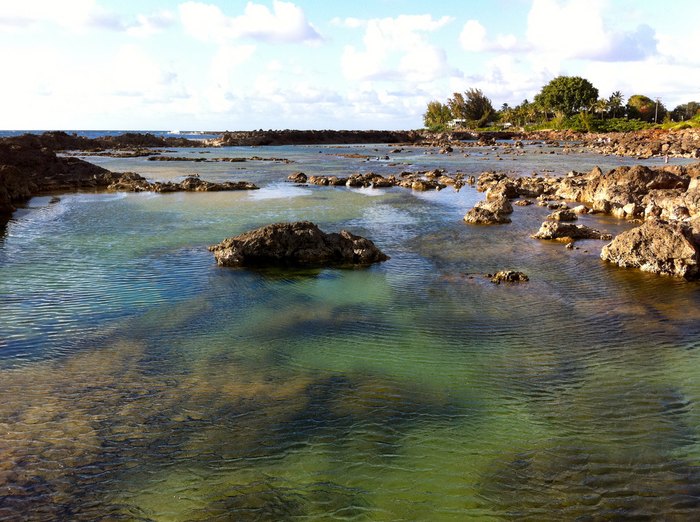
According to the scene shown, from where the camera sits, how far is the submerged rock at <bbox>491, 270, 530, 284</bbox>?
1778 centimetres

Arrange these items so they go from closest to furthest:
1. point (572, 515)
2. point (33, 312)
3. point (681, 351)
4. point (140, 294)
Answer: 1. point (572, 515)
2. point (681, 351)
3. point (33, 312)
4. point (140, 294)

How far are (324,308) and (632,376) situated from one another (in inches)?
309

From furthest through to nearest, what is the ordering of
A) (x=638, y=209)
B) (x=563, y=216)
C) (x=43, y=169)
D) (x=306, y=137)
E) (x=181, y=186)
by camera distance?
(x=306, y=137) < (x=43, y=169) < (x=181, y=186) < (x=638, y=209) < (x=563, y=216)

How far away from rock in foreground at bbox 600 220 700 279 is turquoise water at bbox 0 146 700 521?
2.03 ft

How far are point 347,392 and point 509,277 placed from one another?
30.4ft

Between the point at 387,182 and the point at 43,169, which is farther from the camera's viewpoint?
the point at 43,169

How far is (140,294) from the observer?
656 inches

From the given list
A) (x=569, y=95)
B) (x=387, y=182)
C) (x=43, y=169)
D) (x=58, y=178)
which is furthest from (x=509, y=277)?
(x=569, y=95)

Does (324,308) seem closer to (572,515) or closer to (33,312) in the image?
(33,312)

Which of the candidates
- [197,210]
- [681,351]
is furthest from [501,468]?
[197,210]

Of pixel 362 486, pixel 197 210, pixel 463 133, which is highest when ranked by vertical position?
pixel 463 133

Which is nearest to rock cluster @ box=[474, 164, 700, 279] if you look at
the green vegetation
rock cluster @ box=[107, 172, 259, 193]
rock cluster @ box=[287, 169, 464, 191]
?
rock cluster @ box=[287, 169, 464, 191]

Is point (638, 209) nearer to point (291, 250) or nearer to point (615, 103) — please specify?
point (291, 250)

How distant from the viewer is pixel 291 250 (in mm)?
20203
